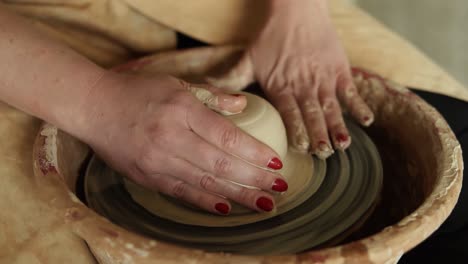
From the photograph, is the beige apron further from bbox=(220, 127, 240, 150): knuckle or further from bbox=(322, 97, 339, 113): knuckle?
bbox=(220, 127, 240, 150): knuckle

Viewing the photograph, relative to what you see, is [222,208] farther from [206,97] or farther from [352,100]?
[352,100]

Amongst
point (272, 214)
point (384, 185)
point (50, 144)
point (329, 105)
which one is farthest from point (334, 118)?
point (50, 144)

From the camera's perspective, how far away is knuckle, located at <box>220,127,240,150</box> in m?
0.95

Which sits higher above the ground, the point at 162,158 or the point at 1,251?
the point at 162,158

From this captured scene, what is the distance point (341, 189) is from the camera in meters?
1.08

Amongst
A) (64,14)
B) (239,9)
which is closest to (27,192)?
(64,14)

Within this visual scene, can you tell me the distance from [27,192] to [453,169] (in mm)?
740

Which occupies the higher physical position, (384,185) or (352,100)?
(352,100)

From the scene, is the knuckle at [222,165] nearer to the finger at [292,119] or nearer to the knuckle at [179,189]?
the knuckle at [179,189]

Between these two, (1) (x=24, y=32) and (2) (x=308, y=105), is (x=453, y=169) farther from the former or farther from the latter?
(1) (x=24, y=32)

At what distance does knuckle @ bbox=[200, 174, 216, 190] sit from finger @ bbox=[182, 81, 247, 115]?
131mm

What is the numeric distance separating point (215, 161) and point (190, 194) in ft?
0.27

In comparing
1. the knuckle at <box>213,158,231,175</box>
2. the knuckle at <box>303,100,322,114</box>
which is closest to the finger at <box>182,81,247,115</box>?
the knuckle at <box>213,158,231,175</box>

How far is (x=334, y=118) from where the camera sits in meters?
1.19
